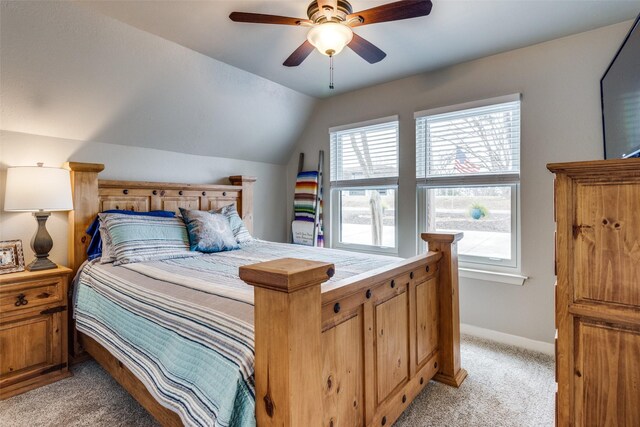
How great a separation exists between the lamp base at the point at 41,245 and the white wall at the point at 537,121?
326cm

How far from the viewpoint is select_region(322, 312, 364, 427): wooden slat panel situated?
1.21 m

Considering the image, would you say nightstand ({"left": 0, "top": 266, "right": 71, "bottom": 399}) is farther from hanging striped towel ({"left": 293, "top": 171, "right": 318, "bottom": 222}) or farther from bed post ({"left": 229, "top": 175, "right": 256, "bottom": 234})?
hanging striped towel ({"left": 293, "top": 171, "right": 318, "bottom": 222})

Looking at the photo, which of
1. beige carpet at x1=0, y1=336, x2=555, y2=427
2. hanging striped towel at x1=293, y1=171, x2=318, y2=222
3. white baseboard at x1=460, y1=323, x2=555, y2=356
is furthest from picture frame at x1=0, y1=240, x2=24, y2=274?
white baseboard at x1=460, y1=323, x2=555, y2=356

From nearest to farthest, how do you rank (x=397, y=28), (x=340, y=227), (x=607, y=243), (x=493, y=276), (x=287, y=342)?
(x=287, y=342) < (x=607, y=243) < (x=397, y=28) < (x=493, y=276) < (x=340, y=227)

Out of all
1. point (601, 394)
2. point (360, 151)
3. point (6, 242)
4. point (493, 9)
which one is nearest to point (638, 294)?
point (601, 394)

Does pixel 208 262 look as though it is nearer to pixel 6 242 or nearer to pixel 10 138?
pixel 6 242

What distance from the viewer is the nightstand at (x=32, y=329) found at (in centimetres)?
198

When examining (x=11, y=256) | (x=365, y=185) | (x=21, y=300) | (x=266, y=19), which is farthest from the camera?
(x=365, y=185)

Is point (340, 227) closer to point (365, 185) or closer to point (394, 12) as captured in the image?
point (365, 185)

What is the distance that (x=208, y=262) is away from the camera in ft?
7.39

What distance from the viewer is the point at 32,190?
2111 millimetres

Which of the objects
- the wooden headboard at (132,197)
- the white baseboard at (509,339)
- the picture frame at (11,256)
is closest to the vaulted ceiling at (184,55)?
the wooden headboard at (132,197)

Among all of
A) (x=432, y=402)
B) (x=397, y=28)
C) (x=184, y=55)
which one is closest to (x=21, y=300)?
(x=184, y=55)

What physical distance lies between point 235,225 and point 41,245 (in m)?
1.44
